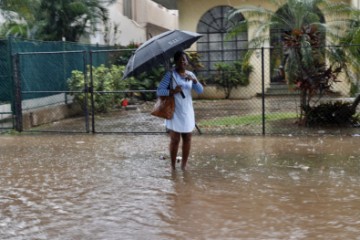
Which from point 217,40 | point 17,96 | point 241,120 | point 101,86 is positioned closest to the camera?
point 17,96

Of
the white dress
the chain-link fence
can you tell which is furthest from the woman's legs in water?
the chain-link fence

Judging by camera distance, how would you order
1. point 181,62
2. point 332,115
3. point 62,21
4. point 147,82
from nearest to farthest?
point 181,62 < point 332,115 < point 147,82 < point 62,21

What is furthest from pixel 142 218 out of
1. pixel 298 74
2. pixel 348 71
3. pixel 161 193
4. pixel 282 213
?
pixel 348 71

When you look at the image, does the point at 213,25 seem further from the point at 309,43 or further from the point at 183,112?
the point at 183,112

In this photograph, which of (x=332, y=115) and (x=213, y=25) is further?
(x=213, y=25)

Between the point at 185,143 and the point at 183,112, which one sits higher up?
the point at 183,112

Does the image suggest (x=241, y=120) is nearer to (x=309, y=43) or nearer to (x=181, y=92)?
(x=309, y=43)

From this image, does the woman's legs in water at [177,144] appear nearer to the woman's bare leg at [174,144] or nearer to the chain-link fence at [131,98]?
the woman's bare leg at [174,144]

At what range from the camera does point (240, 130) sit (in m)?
11.1

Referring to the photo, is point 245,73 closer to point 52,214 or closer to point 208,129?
point 208,129

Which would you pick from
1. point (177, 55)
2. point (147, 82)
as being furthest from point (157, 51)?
point (147, 82)

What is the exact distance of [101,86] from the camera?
14.9 meters

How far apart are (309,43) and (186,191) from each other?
5.84 metres

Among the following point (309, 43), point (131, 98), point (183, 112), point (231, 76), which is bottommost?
point (131, 98)
